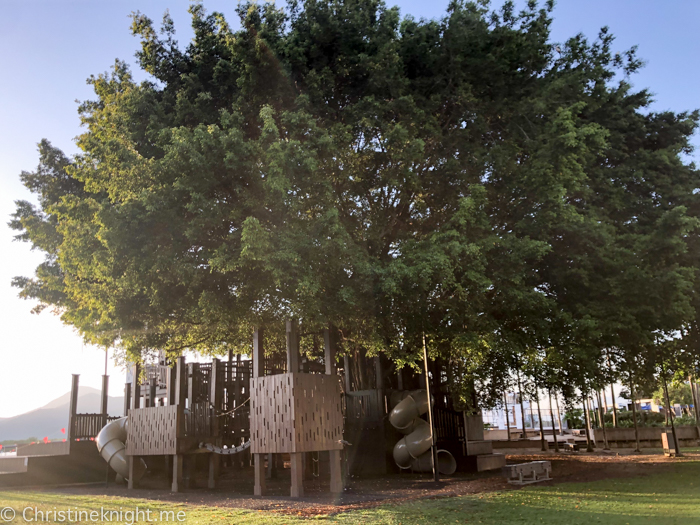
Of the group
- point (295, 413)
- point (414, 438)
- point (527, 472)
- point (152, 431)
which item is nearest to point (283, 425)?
point (295, 413)

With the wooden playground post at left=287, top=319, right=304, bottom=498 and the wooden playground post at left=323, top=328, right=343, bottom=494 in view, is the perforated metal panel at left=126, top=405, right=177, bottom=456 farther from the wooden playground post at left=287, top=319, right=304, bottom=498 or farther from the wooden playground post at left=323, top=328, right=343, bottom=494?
the wooden playground post at left=323, top=328, right=343, bottom=494

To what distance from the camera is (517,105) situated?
15305mm

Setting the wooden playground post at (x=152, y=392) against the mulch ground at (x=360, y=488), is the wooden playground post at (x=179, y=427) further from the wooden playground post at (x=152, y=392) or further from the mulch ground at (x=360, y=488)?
the wooden playground post at (x=152, y=392)

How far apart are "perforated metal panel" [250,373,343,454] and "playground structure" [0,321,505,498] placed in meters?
0.02

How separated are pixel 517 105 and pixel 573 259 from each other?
439 cm

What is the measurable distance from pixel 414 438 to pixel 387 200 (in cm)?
774

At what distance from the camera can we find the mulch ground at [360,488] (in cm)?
1168

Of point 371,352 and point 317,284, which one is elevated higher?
point 317,284

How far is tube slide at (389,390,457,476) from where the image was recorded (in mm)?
17984

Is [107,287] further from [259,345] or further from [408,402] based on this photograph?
[408,402]

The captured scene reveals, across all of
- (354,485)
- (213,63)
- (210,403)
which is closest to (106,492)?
(210,403)

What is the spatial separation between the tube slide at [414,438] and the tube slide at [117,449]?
8077 mm

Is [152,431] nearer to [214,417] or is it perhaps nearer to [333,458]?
[214,417]

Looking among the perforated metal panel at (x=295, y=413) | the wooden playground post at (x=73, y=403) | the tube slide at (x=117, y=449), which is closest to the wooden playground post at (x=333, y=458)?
the perforated metal panel at (x=295, y=413)
